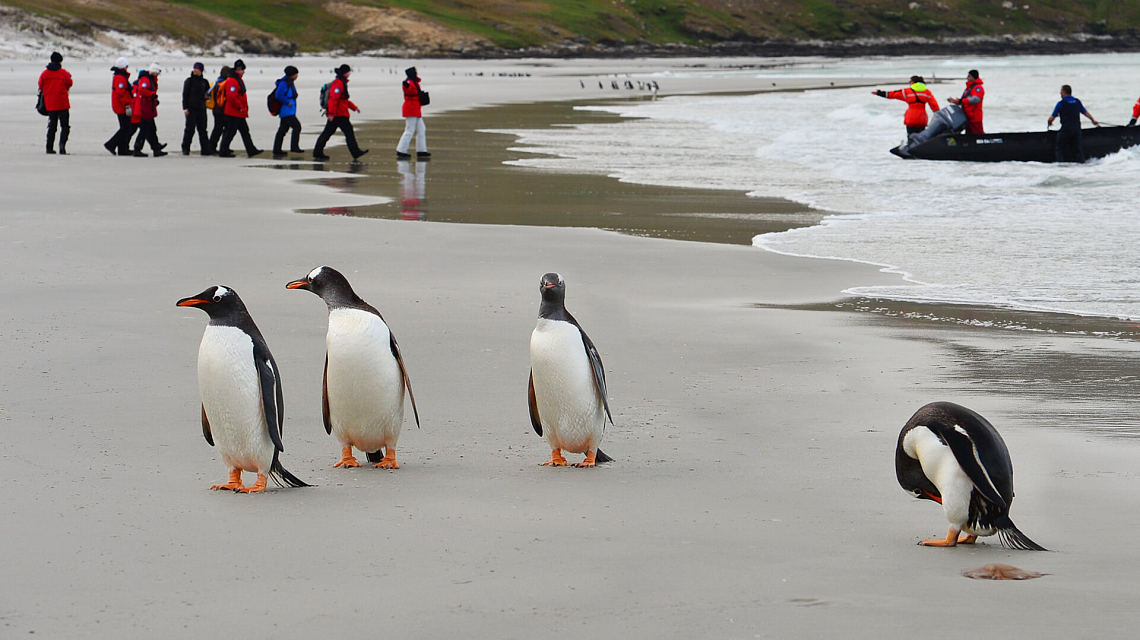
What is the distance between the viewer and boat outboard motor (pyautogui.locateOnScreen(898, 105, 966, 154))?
777 inches

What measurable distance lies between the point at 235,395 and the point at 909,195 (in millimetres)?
12030

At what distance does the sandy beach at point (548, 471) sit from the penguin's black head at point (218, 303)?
0.64m

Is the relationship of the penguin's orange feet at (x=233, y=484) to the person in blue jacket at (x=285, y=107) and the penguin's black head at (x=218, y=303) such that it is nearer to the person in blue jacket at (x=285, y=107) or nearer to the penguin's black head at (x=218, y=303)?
the penguin's black head at (x=218, y=303)

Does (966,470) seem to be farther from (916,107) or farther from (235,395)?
(916,107)

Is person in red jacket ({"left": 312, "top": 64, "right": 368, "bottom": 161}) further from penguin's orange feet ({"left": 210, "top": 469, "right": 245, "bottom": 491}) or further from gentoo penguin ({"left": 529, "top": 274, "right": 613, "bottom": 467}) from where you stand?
penguin's orange feet ({"left": 210, "top": 469, "right": 245, "bottom": 491})

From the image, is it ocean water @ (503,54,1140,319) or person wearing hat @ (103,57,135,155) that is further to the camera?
person wearing hat @ (103,57,135,155)

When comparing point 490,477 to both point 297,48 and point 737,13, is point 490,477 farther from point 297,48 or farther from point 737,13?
point 737,13

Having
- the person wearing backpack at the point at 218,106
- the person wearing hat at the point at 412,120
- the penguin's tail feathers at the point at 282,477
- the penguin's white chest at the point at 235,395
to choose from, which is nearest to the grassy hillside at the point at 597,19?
the person wearing backpack at the point at 218,106

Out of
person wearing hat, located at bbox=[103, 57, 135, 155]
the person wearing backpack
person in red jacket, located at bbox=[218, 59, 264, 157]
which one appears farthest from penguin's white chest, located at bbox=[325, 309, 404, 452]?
the person wearing backpack

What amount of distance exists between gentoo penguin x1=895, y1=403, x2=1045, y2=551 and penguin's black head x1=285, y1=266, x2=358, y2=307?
2.14 meters

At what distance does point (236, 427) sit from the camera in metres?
4.49

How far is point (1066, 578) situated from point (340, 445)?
2849 millimetres

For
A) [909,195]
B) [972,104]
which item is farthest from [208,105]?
[972,104]

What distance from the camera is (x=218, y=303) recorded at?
4.53 meters
